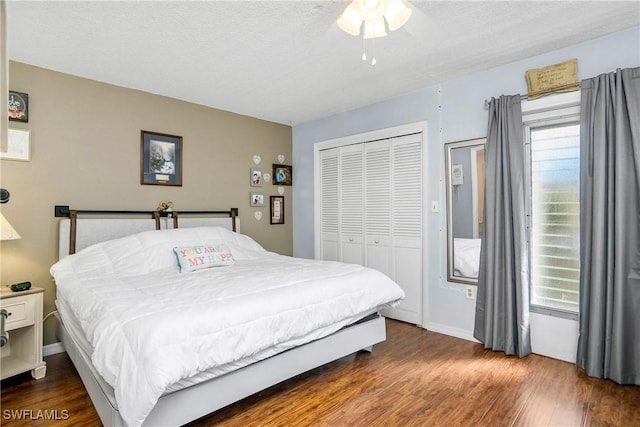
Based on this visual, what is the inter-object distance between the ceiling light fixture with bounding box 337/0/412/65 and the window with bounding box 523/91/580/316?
1599 mm

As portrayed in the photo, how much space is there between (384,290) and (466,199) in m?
1.27

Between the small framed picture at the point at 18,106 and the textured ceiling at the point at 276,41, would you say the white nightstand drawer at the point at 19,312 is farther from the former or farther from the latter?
the textured ceiling at the point at 276,41

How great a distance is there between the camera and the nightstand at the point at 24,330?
242 cm

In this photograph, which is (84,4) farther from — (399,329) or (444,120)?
(399,329)

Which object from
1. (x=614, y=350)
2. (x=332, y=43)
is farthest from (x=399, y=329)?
(x=332, y=43)

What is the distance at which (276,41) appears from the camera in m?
2.57

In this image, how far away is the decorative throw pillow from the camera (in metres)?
3.00

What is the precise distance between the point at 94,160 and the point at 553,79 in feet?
13.1

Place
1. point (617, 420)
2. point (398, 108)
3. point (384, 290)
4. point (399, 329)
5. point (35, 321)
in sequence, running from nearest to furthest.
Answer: point (617, 420) → point (35, 321) → point (384, 290) → point (399, 329) → point (398, 108)

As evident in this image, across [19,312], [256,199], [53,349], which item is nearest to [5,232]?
[19,312]

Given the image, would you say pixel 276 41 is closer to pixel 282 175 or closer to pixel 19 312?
pixel 282 175

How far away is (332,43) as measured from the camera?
2623mm

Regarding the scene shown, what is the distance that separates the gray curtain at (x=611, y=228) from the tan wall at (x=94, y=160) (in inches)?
137

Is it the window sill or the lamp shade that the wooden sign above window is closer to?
the window sill
